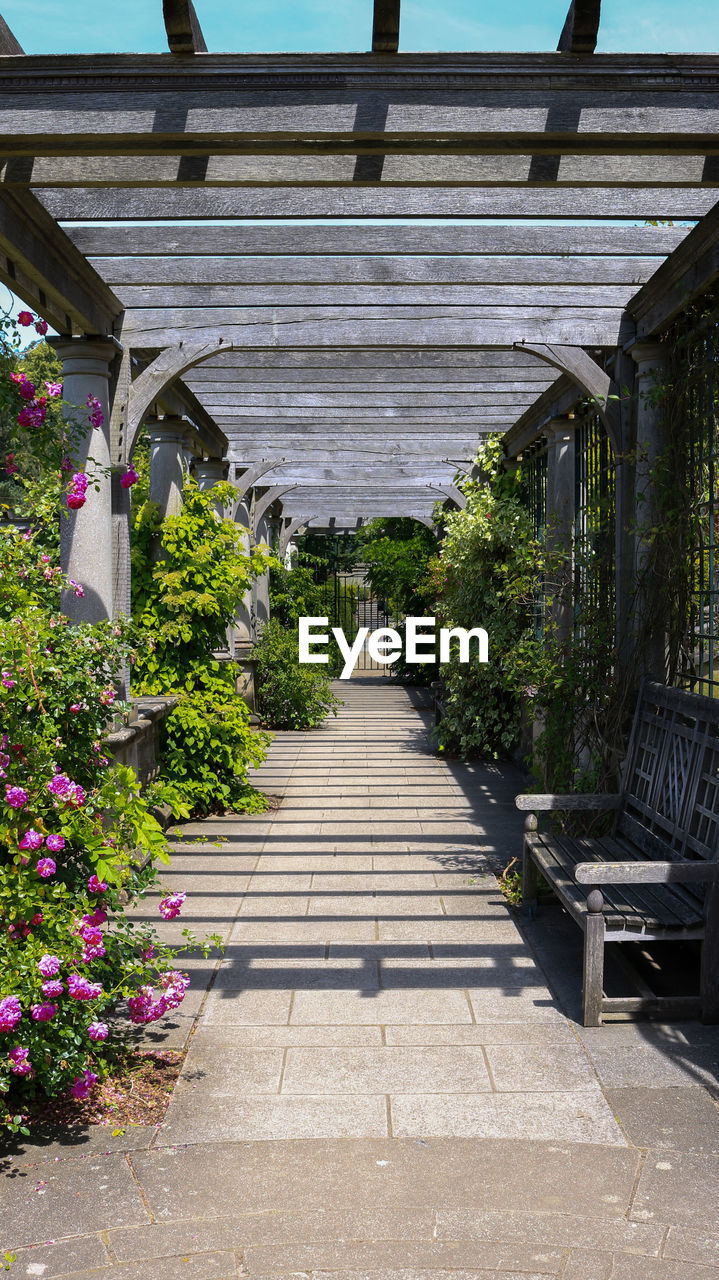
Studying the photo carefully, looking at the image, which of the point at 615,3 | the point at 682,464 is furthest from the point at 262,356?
the point at 615,3

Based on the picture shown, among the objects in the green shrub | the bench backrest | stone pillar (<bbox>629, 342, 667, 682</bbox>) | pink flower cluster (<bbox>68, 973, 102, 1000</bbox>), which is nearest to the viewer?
pink flower cluster (<bbox>68, 973, 102, 1000</bbox>)

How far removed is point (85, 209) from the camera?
4699 millimetres

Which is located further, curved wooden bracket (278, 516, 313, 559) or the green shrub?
curved wooden bracket (278, 516, 313, 559)

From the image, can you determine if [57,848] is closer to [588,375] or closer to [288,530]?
[588,375]

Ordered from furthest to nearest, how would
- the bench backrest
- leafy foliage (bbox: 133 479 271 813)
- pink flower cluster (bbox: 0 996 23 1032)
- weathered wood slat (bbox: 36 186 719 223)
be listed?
leafy foliage (bbox: 133 479 271 813) → weathered wood slat (bbox: 36 186 719 223) → the bench backrest → pink flower cluster (bbox: 0 996 23 1032)

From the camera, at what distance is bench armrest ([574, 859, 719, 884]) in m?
3.75

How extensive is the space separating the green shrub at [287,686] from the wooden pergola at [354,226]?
120 inches

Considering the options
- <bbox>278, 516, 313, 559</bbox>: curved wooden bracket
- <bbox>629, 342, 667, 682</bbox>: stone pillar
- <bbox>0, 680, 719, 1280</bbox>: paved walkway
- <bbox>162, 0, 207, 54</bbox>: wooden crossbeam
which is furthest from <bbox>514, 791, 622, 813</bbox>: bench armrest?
<bbox>278, 516, 313, 559</bbox>: curved wooden bracket

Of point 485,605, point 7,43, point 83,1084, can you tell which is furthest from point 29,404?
point 485,605

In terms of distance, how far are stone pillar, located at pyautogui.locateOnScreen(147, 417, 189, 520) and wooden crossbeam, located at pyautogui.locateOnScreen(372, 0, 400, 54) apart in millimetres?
4580

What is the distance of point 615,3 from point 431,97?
1.87ft

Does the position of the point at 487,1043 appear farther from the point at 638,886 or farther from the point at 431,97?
the point at 431,97

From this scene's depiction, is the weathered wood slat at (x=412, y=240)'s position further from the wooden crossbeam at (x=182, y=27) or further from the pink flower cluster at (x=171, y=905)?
the pink flower cluster at (x=171, y=905)

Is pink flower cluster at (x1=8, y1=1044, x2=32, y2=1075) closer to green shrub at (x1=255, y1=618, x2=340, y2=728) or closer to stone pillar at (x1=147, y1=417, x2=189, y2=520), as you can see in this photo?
stone pillar at (x1=147, y1=417, x2=189, y2=520)
